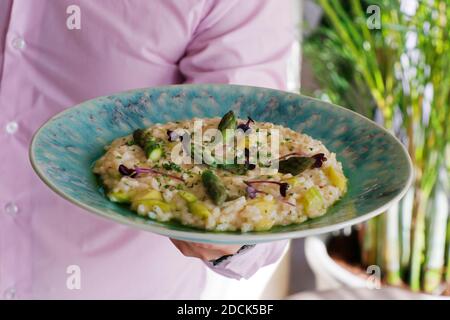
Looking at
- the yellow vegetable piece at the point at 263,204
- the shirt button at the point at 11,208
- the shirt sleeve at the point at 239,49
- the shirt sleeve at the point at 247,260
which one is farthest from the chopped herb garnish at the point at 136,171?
the shirt button at the point at 11,208

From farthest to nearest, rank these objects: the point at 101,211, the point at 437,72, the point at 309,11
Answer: the point at 309,11 < the point at 437,72 < the point at 101,211

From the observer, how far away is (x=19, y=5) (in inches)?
43.8

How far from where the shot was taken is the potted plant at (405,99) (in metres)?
1.65

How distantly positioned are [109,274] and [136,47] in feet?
1.69

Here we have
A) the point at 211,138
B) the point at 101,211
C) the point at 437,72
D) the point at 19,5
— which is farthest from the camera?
the point at 437,72

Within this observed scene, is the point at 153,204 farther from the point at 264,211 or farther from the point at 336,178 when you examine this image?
the point at 336,178

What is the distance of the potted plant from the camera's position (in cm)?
165

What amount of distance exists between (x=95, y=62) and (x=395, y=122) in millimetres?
1092

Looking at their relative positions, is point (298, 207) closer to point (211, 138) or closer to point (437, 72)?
point (211, 138)

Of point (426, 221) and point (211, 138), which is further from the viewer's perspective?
point (426, 221)

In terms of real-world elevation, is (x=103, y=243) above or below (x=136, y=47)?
below

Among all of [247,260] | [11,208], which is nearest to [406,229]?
[247,260]

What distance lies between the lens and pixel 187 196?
77 cm

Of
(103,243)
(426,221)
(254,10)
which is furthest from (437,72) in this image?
(103,243)
